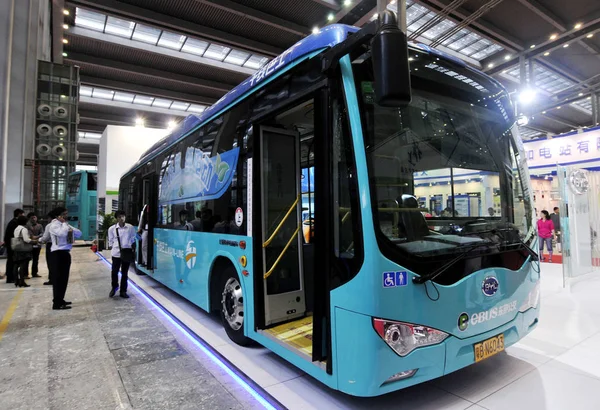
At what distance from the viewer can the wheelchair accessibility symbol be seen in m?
2.17

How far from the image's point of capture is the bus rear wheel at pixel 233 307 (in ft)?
12.4

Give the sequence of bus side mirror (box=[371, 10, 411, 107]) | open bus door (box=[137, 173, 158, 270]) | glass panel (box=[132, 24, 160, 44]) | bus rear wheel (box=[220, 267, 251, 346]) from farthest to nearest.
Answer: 1. glass panel (box=[132, 24, 160, 44])
2. open bus door (box=[137, 173, 158, 270])
3. bus rear wheel (box=[220, 267, 251, 346])
4. bus side mirror (box=[371, 10, 411, 107])

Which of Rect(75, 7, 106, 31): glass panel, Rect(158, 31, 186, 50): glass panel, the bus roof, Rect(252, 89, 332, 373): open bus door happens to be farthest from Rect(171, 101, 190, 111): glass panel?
Rect(252, 89, 332, 373): open bus door

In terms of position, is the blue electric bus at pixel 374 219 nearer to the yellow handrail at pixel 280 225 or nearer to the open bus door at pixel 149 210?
the yellow handrail at pixel 280 225

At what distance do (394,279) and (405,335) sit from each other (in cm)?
38

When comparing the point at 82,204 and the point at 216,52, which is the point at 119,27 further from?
the point at 82,204

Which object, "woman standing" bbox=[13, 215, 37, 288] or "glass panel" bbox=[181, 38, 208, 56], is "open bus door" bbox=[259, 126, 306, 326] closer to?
"woman standing" bbox=[13, 215, 37, 288]

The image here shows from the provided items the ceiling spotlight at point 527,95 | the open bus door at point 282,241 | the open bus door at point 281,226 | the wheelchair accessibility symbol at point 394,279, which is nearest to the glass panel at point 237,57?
the ceiling spotlight at point 527,95

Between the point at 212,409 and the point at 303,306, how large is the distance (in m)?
1.41

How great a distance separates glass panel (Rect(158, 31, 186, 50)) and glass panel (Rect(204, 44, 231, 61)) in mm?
1252

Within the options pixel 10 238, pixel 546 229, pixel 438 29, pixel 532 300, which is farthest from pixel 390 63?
pixel 438 29

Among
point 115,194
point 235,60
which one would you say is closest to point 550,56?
point 235,60

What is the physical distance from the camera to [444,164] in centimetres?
271

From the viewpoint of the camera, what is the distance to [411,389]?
9.39ft
